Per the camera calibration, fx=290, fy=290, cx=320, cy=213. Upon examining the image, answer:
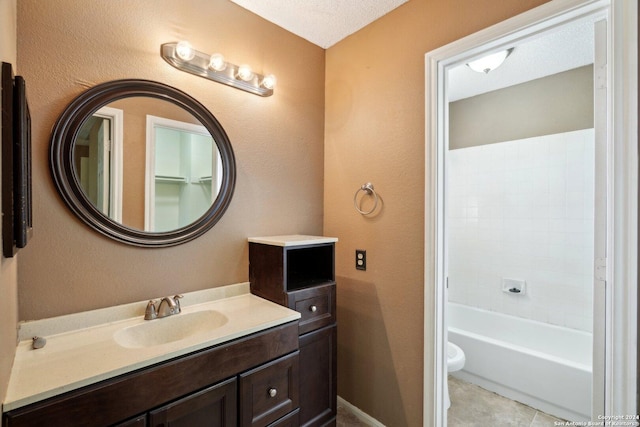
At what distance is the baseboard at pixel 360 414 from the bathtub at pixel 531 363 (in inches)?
40.0

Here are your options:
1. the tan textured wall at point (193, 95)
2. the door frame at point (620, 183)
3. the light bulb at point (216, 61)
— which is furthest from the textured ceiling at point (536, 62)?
the light bulb at point (216, 61)

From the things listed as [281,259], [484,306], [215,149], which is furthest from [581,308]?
[215,149]

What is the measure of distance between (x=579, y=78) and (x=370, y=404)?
2.94 meters

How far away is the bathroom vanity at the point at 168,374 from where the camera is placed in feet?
2.70

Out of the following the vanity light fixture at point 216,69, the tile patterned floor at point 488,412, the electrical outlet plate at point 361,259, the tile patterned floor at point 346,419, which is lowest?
the tile patterned floor at point 488,412

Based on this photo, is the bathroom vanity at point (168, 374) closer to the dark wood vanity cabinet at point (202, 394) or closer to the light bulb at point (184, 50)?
the dark wood vanity cabinet at point (202, 394)

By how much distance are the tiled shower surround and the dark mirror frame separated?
5.11 feet

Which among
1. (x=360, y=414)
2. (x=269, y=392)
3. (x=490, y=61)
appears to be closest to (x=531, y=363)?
(x=360, y=414)

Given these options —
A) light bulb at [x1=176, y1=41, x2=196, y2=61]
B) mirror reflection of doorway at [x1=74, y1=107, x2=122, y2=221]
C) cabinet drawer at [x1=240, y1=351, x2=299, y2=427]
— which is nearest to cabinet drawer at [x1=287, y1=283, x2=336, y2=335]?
cabinet drawer at [x1=240, y1=351, x2=299, y2=427]

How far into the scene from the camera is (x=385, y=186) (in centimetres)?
178

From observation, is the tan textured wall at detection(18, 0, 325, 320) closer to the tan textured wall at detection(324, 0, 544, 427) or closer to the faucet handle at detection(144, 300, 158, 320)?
the faucet handle at detection(144, 300, 158, 320)

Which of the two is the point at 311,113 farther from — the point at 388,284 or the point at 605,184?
the point at 605,184

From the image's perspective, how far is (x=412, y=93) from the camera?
1.64m

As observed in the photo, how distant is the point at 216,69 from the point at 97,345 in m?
1.36
